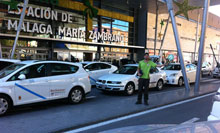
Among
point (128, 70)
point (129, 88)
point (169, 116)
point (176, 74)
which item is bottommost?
point (169, 116)

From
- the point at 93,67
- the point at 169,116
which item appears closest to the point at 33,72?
the point at 169,116

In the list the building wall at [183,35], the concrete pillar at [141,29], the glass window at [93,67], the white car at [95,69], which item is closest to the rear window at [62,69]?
the white car at [95,69]

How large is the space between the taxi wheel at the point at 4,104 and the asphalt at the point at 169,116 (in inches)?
106

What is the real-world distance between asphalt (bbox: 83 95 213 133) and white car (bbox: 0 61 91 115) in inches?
101

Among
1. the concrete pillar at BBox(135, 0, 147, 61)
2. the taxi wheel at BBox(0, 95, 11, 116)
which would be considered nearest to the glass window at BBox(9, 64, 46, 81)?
the taxi wheel at BBox(0, 95, 11, 116)

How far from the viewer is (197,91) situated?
11.1 meters

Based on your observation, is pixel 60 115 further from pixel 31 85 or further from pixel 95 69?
pixel 95 69

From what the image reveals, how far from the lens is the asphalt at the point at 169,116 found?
5367 millimetres

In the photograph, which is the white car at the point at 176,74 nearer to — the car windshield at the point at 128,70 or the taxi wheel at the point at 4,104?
the car windshield at the point at 128,70

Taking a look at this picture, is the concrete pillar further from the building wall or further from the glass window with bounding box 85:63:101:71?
the glass window with bounding box 85:63:101:71

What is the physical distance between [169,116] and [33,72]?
465cm

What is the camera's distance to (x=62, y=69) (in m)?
7.40

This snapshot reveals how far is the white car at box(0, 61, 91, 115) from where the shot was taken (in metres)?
6.00

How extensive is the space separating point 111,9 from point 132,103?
2198 cm
